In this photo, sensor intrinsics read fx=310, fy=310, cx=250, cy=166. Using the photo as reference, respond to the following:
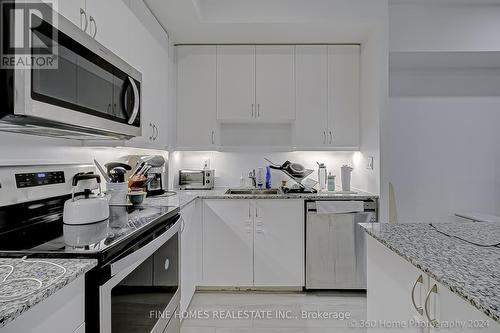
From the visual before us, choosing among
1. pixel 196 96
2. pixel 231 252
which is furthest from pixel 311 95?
pixel 231 252

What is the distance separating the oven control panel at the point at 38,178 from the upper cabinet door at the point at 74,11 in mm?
736

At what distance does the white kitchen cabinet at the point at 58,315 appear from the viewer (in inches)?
27.1

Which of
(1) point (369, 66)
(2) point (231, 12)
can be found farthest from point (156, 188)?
(1) point (369, 66)

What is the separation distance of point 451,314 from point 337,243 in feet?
6.22

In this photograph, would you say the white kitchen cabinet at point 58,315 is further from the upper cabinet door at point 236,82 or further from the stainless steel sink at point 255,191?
the upper cabinet door at point 236,82

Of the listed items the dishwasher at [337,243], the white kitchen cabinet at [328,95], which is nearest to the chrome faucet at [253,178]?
the white kitchen cabinet at [328,95]

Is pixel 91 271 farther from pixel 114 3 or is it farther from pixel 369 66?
pixel 369 66

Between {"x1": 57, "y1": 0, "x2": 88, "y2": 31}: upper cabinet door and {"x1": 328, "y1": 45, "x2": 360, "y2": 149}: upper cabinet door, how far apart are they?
2.27 m

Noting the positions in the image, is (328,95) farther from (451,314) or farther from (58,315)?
(58,315)

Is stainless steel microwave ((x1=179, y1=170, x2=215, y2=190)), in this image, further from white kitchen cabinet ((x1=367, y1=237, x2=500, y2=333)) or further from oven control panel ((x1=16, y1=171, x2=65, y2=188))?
white kitchen cabinet ((x1=367, y1=237, x2=500, y2=333))

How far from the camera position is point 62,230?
1.27 metres

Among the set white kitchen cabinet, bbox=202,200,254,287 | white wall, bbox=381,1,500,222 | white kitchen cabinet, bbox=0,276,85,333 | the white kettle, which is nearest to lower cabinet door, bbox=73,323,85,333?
white kitchen cabinet, bbox=0,276,85,333

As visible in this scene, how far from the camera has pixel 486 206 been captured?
3221 millimetres

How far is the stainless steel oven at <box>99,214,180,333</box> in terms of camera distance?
104cm
